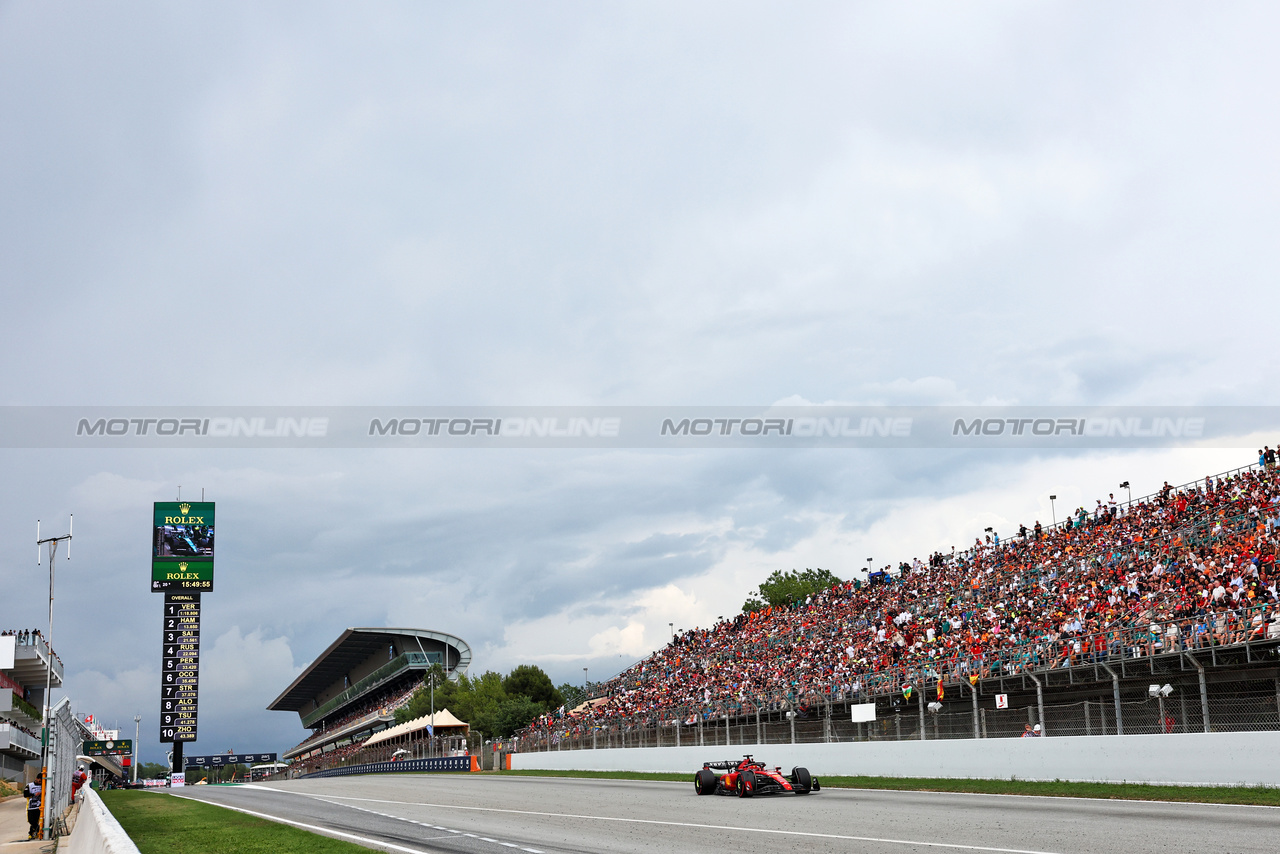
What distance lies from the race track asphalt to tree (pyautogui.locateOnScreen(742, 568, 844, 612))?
72.0 meters

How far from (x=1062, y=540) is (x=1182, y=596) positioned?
10.5 metres

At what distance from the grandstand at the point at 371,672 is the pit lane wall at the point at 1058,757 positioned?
228 ft

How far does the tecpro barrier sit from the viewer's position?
55562mm

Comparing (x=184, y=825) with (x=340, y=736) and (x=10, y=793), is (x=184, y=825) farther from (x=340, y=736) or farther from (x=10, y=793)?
(x=340, y=736)

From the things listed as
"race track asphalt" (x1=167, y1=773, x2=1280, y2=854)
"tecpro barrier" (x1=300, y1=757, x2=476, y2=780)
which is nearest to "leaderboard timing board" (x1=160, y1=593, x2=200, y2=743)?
"tecpro barrier" (x1=300, y1=757, x2=476, y2=780)

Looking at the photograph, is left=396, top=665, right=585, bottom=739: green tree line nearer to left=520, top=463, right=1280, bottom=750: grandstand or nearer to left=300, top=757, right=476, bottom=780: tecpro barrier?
left=300, top=757, right=476, bottom=780: tecpro barrier

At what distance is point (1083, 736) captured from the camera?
21812 millimetres

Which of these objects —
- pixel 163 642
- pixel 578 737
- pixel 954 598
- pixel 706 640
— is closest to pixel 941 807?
pixel 954 598

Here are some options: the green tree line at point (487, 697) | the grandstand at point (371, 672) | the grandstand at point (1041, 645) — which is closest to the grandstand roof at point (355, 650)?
the grandstand at point (371, 672)

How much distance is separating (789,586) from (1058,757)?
249 ft

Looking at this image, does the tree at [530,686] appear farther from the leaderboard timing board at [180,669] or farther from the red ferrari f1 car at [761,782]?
the red ferrari f1 car at [761,782]

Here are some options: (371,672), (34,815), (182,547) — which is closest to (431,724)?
(182,547)

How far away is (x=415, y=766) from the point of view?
62469mm

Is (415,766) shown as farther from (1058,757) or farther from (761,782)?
(1058,757)
